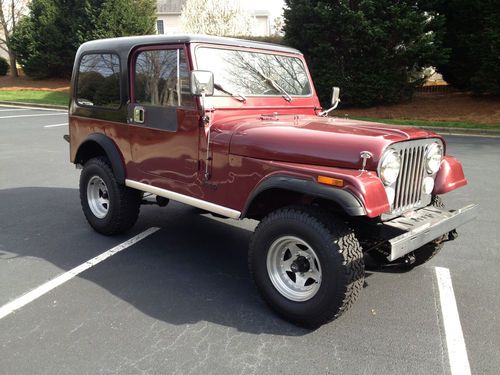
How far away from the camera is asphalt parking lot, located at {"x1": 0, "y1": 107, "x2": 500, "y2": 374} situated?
8.95 feet

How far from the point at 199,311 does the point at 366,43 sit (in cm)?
1312

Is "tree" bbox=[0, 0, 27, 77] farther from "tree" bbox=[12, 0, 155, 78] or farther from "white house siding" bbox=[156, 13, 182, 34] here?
"white house siding" bbox=[156, 13, 182, 34]

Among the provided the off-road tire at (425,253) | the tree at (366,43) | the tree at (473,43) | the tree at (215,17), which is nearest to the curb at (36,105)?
the tree at (366,43)

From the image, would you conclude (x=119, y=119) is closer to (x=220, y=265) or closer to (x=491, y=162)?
(x=220, y=265)

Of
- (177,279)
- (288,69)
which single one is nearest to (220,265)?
(177,279)

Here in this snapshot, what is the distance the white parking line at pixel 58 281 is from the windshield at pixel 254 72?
74.0 inches

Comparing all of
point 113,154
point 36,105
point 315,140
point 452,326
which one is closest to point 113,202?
A: point 113,154

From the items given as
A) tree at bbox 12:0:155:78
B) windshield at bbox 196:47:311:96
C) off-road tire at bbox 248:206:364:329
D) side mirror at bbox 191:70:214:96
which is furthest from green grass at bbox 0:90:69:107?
off-road tire at bbox 248:206:364:329

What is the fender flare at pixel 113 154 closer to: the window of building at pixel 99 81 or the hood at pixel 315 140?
the window of building at pixel 99 81

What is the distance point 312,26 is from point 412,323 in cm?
1284

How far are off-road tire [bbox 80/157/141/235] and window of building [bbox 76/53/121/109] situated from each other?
2.06 ft

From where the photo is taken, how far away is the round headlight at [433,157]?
3355mm

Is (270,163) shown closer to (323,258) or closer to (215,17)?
(323,258)

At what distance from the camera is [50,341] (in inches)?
115
